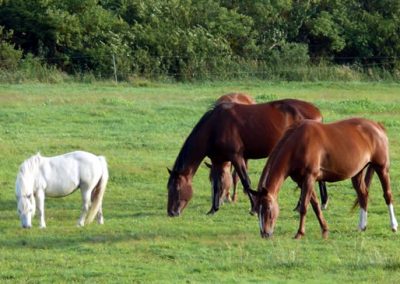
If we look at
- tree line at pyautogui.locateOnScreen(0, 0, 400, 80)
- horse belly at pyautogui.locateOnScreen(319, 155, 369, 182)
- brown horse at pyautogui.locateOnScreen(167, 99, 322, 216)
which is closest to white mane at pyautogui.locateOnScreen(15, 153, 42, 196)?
brown horse at pyautogui.locateOnScreen(167, 99, 322, 216)

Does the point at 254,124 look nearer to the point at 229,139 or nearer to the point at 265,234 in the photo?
the point at 229,139

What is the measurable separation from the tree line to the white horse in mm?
20695

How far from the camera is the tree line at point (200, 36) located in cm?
3503

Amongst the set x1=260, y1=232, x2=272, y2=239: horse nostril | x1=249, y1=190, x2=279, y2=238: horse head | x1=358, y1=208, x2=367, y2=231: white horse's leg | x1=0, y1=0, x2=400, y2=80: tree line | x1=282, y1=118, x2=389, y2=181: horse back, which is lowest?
x1=0, y1=0, x2=400, y2=80: tree line

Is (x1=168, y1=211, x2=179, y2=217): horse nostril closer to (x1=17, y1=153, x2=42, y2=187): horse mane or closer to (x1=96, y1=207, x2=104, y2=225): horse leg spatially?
(x1=96, y1=207, x2=104, y2=225): horse leg

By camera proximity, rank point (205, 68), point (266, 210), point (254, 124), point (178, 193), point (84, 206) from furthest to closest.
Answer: point (205, 68) → point (254, 124) → point (178, 193) → point (84, 206) → point (266, 210)

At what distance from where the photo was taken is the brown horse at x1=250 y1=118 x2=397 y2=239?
11.8 metres

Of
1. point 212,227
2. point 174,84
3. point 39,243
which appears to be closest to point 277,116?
point 212,227

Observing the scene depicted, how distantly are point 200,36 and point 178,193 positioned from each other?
22.8 m

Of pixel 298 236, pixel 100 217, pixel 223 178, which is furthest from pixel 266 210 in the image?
pixel 223 178

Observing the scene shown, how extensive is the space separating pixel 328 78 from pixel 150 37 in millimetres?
6466

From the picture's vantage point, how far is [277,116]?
14805mm

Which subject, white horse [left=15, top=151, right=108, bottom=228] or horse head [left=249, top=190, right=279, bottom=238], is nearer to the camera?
horse head [left=249, top=190, right=279, bottom=238]

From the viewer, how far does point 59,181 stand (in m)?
13.4
